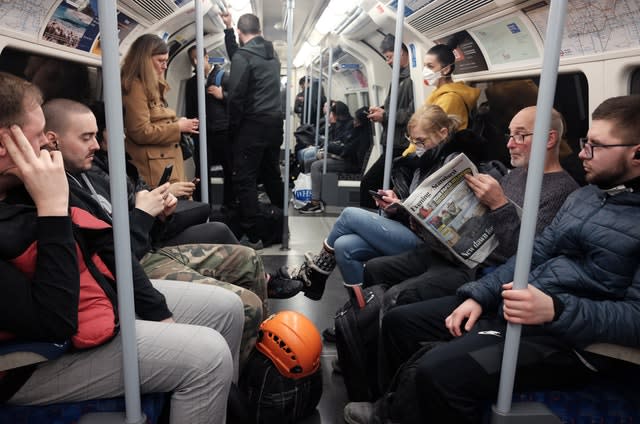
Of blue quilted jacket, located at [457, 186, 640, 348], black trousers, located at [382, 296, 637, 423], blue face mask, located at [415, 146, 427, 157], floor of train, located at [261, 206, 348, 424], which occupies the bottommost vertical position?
floor of train, located at [261, 206, 348, 424]

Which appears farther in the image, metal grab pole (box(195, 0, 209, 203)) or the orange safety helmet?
metal grab pole (box(195, 0, 209, 203))

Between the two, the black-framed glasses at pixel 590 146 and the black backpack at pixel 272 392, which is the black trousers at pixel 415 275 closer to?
the black backpack at pixel 272 392

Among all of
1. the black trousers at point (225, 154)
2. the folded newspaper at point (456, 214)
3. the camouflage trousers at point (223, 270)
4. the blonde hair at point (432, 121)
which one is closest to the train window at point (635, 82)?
the blonde hair at point (432, 121)

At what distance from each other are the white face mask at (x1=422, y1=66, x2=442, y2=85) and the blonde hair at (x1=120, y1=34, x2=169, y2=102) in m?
2.25

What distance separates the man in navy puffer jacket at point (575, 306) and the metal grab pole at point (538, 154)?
0.07m

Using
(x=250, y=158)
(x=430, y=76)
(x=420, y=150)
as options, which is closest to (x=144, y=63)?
(x=250, y=158)

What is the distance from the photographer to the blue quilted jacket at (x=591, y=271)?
1.38 m

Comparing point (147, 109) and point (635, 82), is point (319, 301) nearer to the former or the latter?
point (147, 109)

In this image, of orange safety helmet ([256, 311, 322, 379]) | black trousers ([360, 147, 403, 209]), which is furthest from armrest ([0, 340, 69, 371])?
black trousers ([360, 147, 403, 209])

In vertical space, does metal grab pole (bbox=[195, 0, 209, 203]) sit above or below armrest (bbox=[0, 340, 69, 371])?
above

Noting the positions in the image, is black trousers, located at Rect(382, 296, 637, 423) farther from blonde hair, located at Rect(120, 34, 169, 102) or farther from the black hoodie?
the black hoodie

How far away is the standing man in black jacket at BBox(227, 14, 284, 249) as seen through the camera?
14.1ft

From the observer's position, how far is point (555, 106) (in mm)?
2836

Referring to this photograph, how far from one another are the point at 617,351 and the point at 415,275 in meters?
1.11
